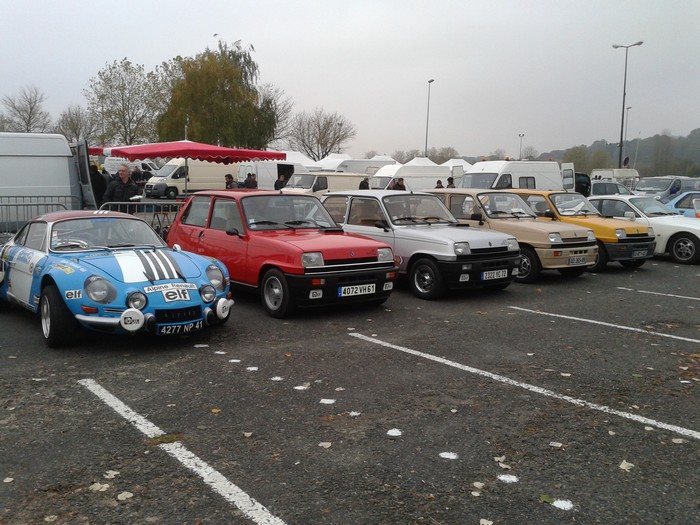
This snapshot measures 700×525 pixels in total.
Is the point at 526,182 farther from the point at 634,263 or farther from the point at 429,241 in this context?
the point at 429,241

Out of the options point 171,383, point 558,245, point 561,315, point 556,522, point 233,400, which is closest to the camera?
point 556,522

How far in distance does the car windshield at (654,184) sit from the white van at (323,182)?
12.2 m

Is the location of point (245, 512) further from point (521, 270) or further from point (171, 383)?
point (521, 270)

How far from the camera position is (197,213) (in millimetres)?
9617

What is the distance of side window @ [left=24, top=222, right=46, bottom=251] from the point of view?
7.14 metres

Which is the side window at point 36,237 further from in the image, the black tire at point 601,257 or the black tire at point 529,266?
the black tire at point 601,257

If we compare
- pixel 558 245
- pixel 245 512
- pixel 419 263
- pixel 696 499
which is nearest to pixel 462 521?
pixel 245 512

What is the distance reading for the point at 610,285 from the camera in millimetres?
10875

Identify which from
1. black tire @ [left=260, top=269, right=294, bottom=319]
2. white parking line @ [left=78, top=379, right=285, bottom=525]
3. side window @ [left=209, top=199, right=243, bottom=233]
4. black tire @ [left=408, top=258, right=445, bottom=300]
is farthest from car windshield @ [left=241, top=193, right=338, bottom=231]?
white parking line @ [left=78, top=379, right=285, bottom=525]

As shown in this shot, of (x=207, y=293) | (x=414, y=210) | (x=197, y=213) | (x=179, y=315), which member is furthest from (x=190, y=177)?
(x=179, y=315)

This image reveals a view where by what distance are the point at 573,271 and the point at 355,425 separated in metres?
8.30

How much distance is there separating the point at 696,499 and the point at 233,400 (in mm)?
3279

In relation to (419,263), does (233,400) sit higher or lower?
lower

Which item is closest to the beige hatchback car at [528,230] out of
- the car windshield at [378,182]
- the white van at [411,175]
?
the car windshield at [378,182]
